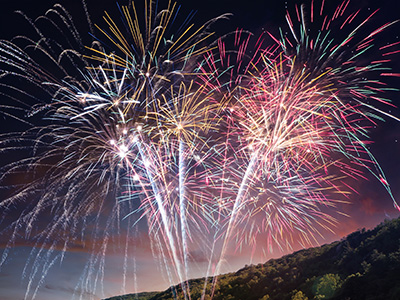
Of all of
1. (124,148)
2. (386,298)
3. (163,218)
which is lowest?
(386,298)

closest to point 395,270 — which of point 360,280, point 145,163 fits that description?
point 360,280

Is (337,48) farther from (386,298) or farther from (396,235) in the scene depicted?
(396,235)

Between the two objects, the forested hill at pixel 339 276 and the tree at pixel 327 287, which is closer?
the forested hill at pixel 339 276

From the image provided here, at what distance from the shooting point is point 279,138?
2100cm

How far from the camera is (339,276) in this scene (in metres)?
45.2

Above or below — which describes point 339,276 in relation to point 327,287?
above

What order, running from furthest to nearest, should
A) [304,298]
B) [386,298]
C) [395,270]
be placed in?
[304,298] < [395,270] < [386,298]

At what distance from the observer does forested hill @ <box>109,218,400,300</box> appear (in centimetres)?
3475

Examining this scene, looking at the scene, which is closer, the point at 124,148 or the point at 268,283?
the point at 124,148

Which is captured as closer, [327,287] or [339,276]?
[327,287]

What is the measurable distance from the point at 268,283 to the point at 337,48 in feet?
147

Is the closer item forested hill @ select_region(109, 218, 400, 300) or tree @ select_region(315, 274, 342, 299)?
forested hill @ select_region(109, 218, 400, 300)

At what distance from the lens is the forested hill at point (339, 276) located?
1368 inches

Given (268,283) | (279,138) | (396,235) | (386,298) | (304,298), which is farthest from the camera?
(268,283)
